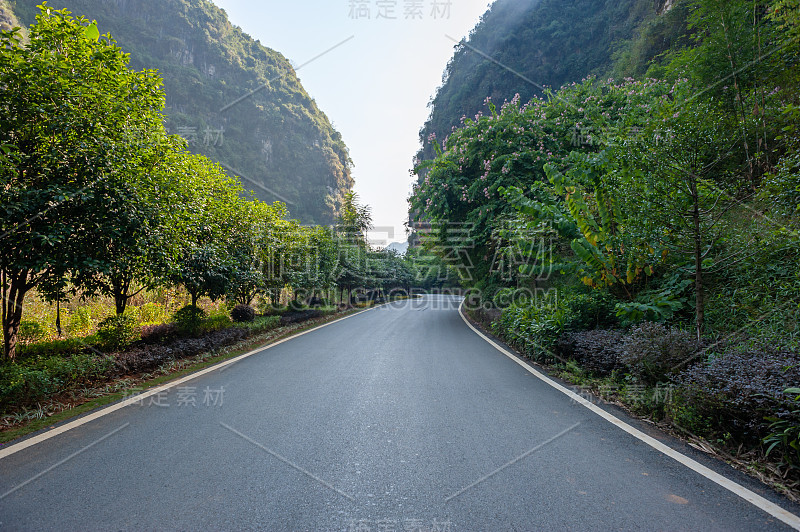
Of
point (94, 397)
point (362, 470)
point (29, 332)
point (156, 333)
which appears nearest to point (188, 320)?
point (156, 333)

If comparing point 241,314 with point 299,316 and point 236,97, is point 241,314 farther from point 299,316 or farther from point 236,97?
point 236,97

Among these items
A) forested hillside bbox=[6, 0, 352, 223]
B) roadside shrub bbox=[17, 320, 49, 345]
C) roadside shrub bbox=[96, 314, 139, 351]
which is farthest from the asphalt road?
forested hillside bbox=[6, 0, 352, 223]

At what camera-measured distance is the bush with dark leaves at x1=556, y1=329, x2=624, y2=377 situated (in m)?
5.32

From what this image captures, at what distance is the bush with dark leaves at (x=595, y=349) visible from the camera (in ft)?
17.5

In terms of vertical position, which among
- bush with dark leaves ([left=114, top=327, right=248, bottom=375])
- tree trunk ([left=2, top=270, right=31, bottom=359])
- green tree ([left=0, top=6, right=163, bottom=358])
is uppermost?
green tree ([left=0, top=6, right=163, bottom=358])

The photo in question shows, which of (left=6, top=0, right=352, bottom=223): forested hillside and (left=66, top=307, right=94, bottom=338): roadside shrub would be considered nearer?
(left=66, top=307, right=94, bottom=338): roadside shrub

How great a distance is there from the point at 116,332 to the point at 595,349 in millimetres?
7927

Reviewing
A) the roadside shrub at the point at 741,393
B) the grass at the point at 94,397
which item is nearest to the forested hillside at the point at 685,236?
the roadside shrub at the point at 741,393

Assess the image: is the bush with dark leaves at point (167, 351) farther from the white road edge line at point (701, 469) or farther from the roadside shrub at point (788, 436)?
the roadside shrub at point (788, 436)

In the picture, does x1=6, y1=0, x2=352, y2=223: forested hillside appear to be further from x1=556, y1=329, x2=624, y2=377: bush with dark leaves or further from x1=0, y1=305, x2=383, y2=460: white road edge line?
x1=556, y1=329, x2=624, y2=377: bush with dark leaves

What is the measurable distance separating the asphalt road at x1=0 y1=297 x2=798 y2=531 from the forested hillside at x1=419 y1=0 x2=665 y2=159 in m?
42.9

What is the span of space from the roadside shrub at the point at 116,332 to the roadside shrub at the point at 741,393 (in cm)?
814

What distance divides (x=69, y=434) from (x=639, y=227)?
7903 mm

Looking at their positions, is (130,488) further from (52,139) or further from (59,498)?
(52,139)
